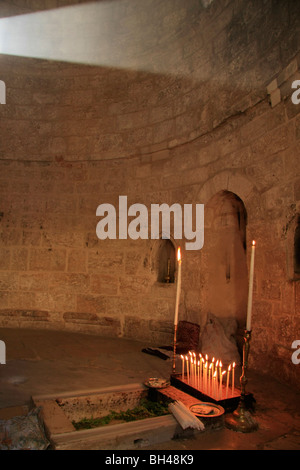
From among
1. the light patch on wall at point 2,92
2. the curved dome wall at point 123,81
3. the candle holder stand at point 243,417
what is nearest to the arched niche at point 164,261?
the curved dome wall at point 123,81

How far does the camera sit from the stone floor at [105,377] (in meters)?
2.18

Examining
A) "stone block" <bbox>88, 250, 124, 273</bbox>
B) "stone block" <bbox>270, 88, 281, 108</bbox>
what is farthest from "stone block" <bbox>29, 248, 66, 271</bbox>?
"stone block" <bbox>270, 88, 281, 108</bbox>

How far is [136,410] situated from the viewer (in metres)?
2.62

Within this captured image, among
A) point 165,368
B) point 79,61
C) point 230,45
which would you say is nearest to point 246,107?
point 230,45

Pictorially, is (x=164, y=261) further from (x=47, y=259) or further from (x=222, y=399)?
(x=222, y=399)

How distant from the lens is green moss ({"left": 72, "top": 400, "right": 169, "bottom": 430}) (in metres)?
2.44

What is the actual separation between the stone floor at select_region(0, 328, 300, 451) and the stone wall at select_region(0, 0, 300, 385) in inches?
17.7

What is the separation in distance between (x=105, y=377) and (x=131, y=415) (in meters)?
0.79

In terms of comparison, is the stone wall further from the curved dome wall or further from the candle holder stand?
the candle holder stand

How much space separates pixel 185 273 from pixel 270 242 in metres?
1.46

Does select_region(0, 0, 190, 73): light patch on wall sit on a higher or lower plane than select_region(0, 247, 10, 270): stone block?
higher
